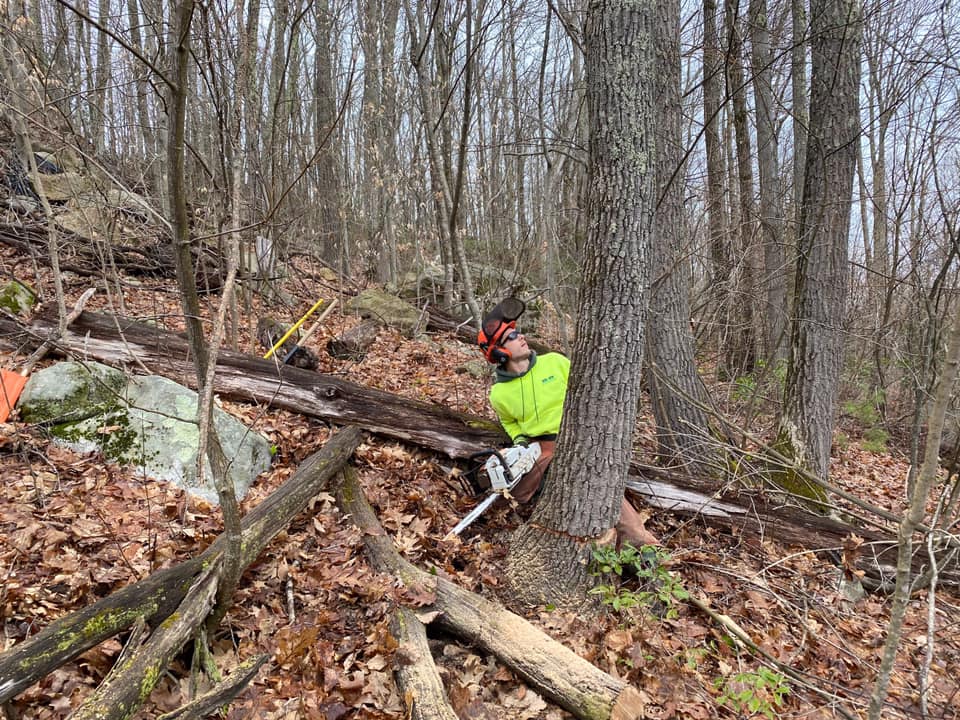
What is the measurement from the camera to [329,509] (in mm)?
4195

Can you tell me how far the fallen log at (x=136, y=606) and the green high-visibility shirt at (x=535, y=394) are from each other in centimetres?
169

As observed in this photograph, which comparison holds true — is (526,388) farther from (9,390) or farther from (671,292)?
(9,390)

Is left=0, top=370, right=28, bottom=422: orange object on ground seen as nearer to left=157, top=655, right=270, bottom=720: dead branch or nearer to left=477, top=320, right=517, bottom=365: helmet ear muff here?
left=157, top=655, right=270, bottom=720: dead branch

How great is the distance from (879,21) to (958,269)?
5659 millimetres

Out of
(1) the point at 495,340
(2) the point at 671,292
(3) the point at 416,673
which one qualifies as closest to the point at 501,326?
(1) the point at 495,340

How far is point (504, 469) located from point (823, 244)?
154 inches

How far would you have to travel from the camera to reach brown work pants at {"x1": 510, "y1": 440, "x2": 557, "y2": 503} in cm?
443

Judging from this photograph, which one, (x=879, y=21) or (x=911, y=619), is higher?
(x=879, y=21)

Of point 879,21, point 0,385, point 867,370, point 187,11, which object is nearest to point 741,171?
point 879,21

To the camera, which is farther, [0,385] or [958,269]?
[958,269]

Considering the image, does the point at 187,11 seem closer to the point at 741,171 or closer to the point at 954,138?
the point at 954,138

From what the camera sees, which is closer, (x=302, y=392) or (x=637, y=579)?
→ (x=637, y=579)

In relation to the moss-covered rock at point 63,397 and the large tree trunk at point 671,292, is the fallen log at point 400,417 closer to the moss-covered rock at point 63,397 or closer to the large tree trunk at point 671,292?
the moss-covered rock at point 63,397

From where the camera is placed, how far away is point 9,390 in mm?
4383
